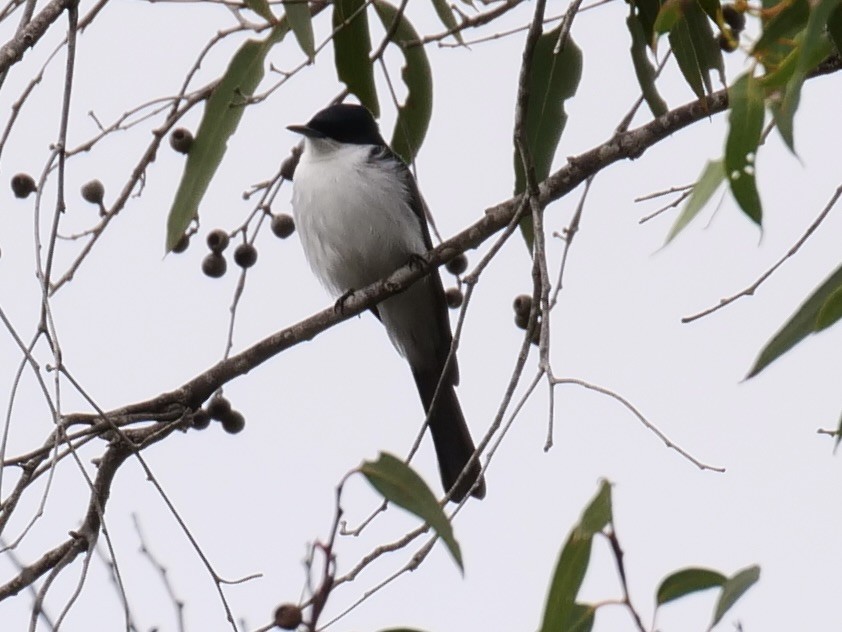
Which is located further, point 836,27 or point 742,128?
point 836,27

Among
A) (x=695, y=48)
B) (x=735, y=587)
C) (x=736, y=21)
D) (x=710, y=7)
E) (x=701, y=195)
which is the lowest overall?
(x=735, y=587)

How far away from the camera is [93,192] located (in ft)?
13.7

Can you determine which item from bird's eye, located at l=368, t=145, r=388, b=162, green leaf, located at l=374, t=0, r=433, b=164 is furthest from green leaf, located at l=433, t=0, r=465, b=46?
bird's eye, located at l=368, t=145, r=388, b=162

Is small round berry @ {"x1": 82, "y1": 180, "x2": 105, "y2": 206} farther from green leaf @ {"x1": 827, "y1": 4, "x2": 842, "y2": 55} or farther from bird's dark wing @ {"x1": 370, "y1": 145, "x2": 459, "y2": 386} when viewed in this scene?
green leaf @ {"x1": 827, "y1": 4, "x2": 842, "y2": 55}

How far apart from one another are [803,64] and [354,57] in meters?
1.88

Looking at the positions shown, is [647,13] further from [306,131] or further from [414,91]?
[306,131]

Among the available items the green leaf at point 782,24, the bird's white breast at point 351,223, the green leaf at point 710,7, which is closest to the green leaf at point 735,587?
the green leaf at point 782,24

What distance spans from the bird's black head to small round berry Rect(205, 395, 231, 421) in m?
1.54

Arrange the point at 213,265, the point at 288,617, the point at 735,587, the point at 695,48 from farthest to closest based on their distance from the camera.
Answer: the point at 213,265 < the point at 695,48 < the point at 735,587 < the point at 288,617

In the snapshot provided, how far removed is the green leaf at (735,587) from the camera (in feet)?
7.60

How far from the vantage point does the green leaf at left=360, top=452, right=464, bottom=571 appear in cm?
219

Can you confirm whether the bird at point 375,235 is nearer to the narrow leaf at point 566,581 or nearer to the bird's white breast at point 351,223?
the bird's white breast at point 351,223

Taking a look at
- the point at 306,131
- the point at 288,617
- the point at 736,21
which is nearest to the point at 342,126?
the point at 306,131

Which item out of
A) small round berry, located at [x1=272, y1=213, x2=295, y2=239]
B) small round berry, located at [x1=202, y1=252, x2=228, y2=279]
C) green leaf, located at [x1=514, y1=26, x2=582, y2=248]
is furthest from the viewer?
small round berry, located at [x1=272, y1=213, x2=295, y2=239]
